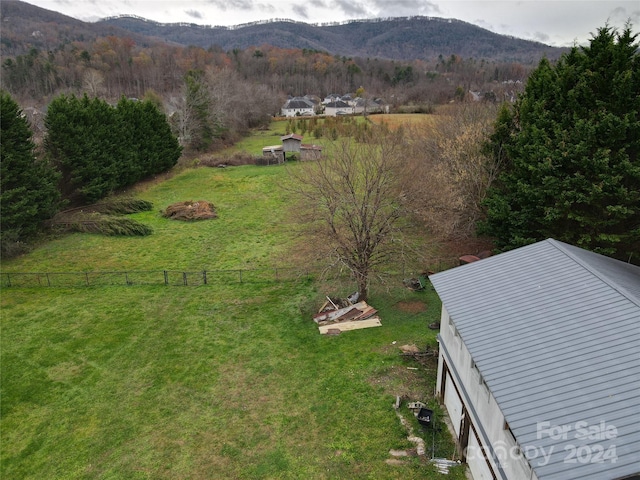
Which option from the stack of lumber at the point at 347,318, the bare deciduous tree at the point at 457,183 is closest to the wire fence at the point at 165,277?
the bare deciduous tree at the point at 457,183

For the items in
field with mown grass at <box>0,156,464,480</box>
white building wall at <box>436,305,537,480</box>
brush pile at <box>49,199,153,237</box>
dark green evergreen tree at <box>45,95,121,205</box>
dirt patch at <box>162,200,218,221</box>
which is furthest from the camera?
dirt patch at <box>162,200,218,221</box>

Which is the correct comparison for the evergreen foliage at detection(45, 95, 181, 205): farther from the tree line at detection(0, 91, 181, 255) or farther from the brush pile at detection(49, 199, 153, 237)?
the brush pile at detection(49, 199, 153, 237)

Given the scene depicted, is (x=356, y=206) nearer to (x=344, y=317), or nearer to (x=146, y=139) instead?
(x=344, y=317)

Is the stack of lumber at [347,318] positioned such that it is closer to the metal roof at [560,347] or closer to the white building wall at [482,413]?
the white building wall at [482,413]

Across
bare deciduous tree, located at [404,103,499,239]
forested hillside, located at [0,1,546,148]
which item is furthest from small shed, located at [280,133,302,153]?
bare deciduous tree, located at [404,103,499,239]

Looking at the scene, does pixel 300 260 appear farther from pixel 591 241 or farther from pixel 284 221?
pixel 591 241

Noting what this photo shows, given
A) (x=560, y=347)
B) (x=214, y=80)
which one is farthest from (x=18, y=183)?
(x=214, y=80)

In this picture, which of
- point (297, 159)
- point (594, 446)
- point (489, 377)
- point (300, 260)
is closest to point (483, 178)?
point (300, 260)
